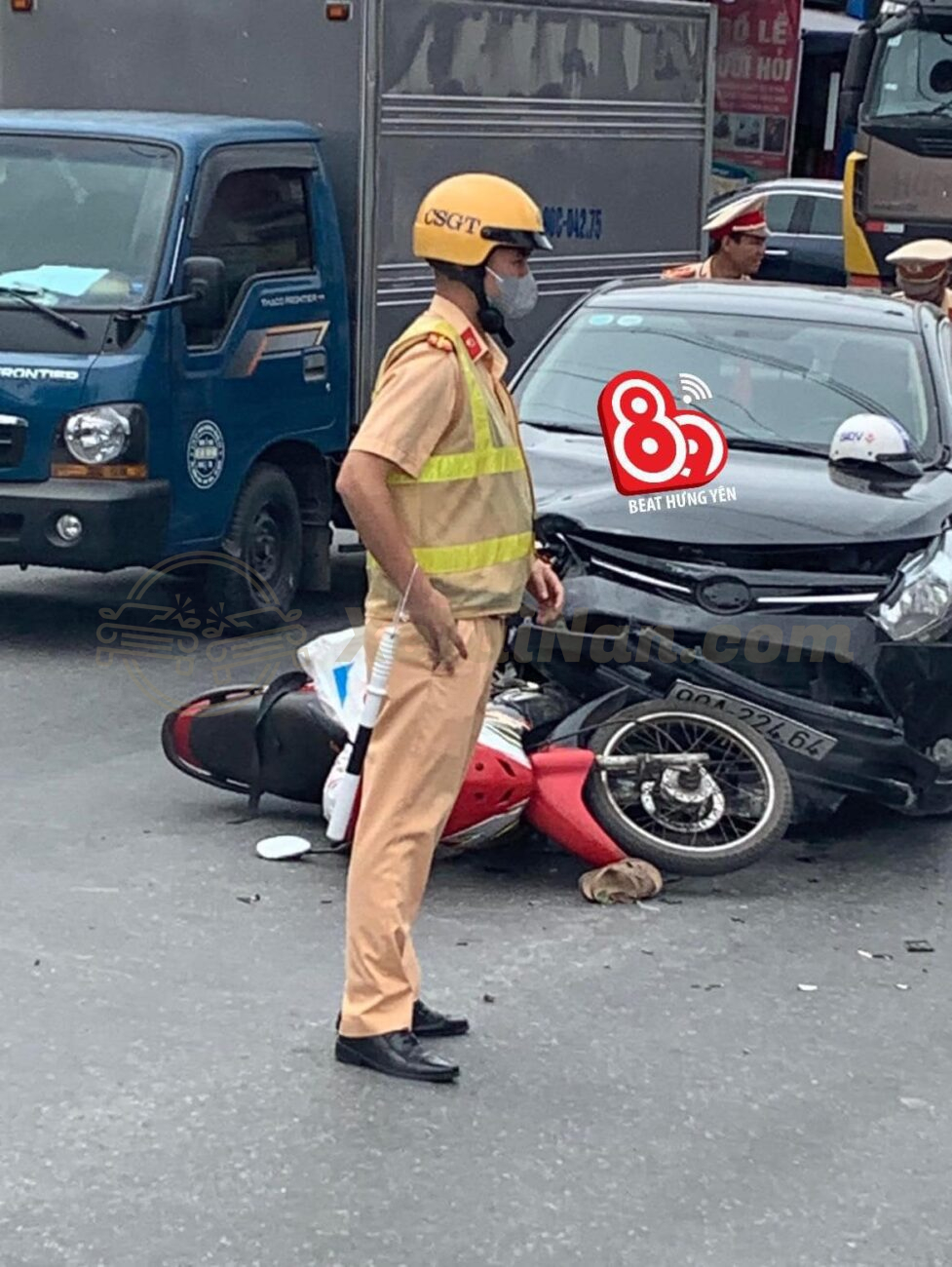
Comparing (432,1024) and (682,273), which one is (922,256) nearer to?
(682,273)

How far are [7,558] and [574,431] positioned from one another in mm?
2565

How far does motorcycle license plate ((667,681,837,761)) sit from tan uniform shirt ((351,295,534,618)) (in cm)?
165

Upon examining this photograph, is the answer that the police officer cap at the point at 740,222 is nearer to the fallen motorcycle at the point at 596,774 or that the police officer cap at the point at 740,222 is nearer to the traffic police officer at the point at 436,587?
the fallen motorcycle at the point at 596,774

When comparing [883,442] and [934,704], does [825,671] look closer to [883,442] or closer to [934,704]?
[934,704]

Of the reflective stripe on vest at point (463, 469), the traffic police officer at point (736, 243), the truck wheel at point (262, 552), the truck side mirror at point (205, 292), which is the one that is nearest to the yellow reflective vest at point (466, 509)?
the reflective stripe on vest at point (463, 469)

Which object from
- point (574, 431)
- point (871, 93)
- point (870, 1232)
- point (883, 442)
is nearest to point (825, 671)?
point (883, 442)

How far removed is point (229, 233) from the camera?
985 centimetres

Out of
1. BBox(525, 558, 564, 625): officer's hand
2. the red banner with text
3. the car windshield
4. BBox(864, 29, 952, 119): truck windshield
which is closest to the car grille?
the car windshield

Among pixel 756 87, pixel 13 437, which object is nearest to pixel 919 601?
pixel 13 437

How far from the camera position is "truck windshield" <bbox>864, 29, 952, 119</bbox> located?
18.2 meters

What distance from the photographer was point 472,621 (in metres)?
5.09

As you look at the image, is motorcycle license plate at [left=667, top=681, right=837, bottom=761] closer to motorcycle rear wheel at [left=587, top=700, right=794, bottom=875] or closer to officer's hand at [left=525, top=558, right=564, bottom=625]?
motorcycle rear wheel at [left=587, top=700, right=794, bottom=875]

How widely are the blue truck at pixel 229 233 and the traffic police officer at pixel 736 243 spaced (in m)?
1.38

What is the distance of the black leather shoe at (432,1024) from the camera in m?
5.34
